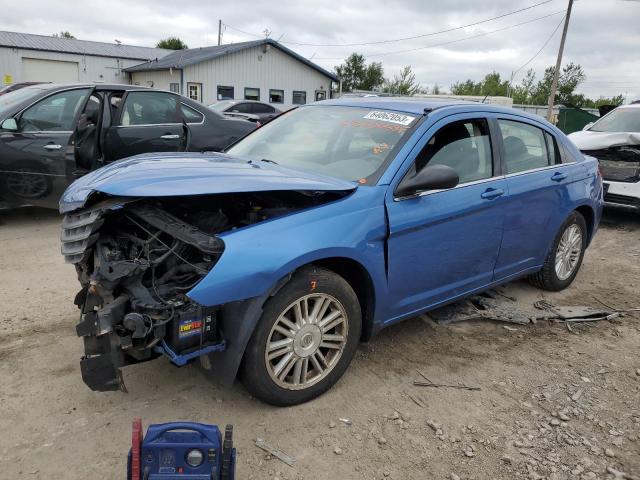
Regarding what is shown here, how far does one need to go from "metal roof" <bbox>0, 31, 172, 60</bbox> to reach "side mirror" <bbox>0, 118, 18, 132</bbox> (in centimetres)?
2933

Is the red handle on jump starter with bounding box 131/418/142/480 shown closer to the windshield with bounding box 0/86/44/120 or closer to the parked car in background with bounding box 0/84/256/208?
the parked car in background with bounding box 0/84/256/208

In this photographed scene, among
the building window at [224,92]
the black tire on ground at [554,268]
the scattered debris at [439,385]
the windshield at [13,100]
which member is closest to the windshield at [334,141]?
the scattered debris at [439,385]

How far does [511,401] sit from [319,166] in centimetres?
186

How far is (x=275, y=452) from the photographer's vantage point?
2584mm

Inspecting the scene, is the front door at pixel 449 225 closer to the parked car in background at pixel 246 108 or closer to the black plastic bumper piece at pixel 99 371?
the black plastic bumper piece at pixel 99 371

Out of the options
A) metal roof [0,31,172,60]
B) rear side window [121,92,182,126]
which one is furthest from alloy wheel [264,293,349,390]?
metal roof [0,31,172,60]

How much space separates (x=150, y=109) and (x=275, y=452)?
5.53 meters

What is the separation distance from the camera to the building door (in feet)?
102

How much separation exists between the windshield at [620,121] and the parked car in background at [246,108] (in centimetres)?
982

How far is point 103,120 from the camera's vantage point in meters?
6.36

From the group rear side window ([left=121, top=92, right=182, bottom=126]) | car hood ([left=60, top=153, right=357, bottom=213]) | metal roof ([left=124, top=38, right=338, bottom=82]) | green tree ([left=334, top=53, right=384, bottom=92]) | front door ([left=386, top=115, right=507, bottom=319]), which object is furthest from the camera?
green tree ([left=334, top=53, right=384, bottom=92])

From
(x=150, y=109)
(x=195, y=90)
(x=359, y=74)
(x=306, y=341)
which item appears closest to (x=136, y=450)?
(x=306, y=341)

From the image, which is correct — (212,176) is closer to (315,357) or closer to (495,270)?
(315,357)

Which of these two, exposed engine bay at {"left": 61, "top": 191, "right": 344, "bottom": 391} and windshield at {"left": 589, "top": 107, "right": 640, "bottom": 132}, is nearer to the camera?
exposed engine bay at {"left": 61, "top": 191, "right": 344, "bottom": 391}
